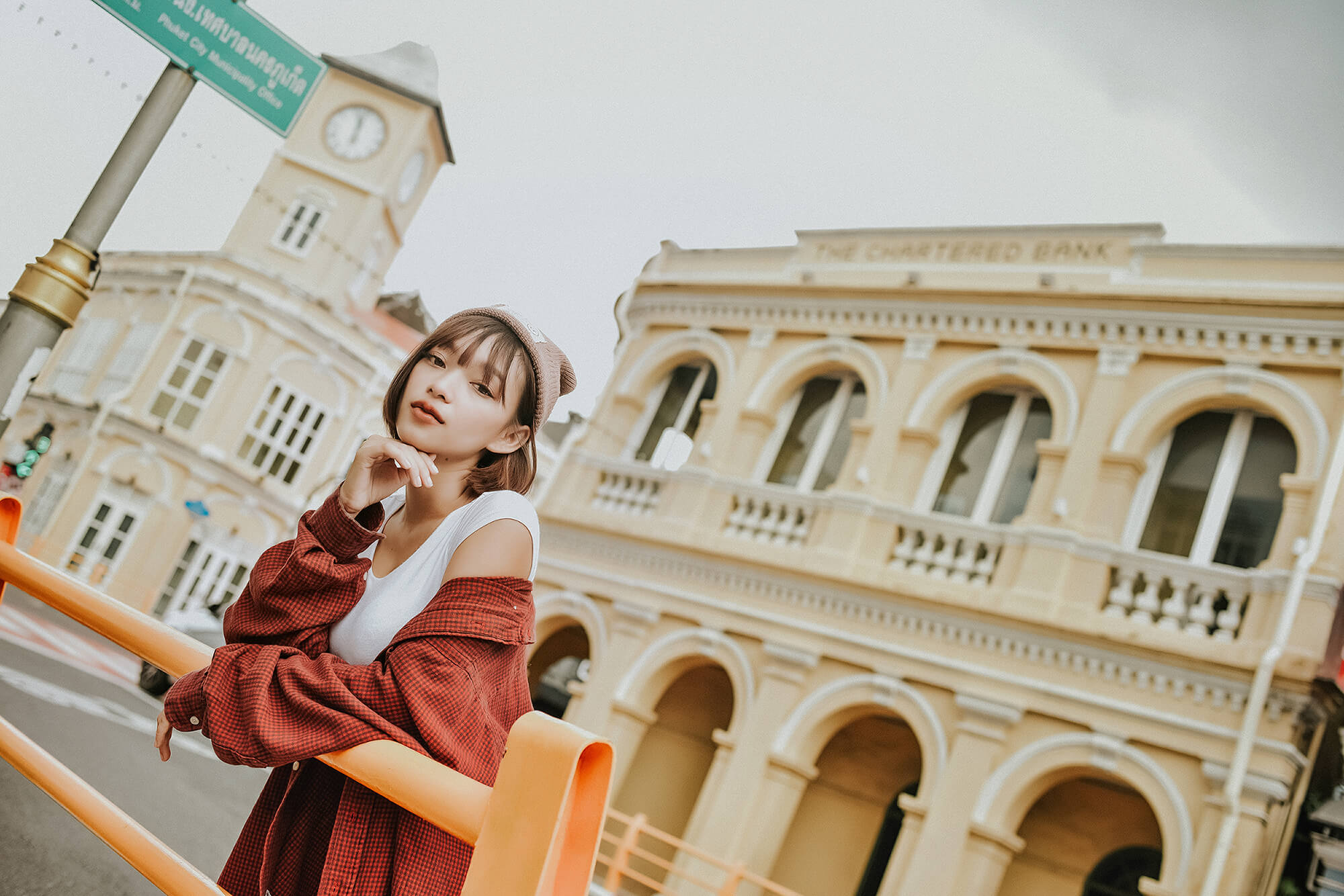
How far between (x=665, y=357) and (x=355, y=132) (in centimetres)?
1535

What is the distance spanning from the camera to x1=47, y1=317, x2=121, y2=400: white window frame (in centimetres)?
2380

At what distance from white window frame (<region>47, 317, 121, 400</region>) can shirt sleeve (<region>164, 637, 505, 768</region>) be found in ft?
82.7

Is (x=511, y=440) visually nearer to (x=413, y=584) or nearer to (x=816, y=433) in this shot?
(x=413, y=584)

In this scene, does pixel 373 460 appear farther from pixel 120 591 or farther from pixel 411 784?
pixel 120 591

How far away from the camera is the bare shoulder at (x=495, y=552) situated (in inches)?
61.5

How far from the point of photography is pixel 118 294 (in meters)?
24.7

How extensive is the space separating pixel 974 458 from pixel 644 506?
4.08 meters

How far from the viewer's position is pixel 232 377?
22.7 metres

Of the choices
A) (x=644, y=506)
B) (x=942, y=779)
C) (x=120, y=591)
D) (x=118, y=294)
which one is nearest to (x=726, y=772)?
(x=942, y=779)

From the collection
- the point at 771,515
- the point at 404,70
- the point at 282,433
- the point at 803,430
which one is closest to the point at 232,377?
the point at 282,433

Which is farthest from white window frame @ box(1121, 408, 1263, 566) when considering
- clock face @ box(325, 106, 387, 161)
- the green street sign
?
clock face @ box(325, 106, 387, 161)

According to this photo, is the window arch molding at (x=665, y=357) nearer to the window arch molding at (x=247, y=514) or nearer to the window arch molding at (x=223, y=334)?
the window arch molding at (x=247, y=514)

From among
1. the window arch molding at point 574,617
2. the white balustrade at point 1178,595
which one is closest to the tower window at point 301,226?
the window arch molding at point 574,617

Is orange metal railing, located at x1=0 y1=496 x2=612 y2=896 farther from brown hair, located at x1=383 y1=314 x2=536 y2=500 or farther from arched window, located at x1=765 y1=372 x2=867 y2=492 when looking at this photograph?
arched window, located at x1=765 y1=372 x2=867 y2=492
